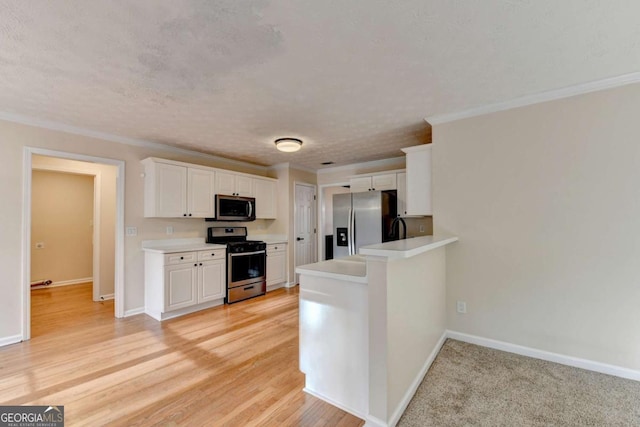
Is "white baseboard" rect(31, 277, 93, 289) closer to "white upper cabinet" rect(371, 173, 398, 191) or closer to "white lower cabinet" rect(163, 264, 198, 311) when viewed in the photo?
"white lower cabinet" rect(163, 264, 198, 311)

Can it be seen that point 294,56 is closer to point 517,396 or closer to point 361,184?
point 517,396

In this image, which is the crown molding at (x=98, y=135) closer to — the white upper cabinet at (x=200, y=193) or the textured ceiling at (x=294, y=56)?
the textured ceiling at (x=294, y=56)

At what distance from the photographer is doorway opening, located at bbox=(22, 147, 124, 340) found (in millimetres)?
3727

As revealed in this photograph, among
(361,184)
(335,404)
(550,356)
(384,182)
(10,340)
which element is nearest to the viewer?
(335,404)

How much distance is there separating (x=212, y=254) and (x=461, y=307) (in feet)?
10.9

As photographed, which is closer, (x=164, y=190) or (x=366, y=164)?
(x=164, y=190)

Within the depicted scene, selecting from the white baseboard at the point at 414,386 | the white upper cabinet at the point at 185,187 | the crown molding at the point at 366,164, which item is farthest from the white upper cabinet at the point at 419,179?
the white upper cabinet at the point at 185,187

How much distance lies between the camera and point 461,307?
297 cm

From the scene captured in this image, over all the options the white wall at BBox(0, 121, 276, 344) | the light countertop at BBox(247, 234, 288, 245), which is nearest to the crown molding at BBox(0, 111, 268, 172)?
the white wall at BBox(0, 121, 276, 344)

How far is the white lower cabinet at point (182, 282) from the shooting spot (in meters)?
3.65

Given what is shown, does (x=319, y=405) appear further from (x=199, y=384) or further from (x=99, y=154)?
(x=99, y=154)

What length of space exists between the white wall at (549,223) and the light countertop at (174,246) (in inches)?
125

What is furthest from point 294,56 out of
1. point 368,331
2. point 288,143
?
point 368,331

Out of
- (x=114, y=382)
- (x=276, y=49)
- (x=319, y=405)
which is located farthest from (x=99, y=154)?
(x=319, y=405)
